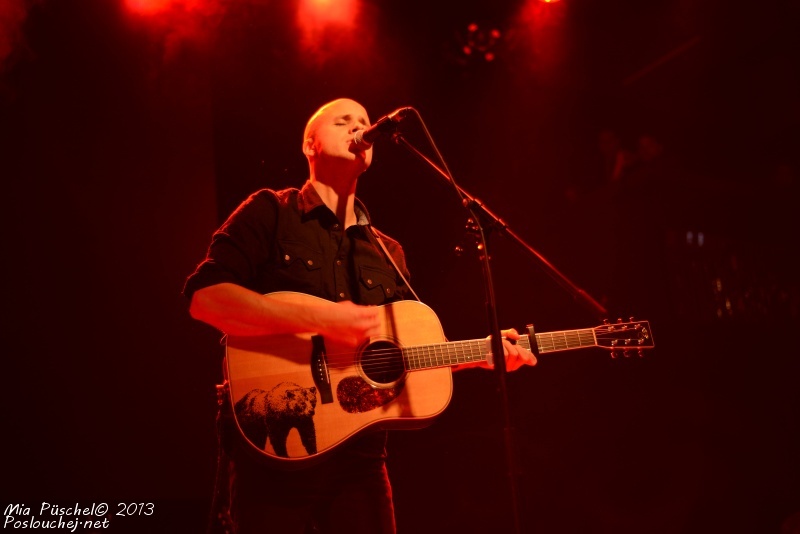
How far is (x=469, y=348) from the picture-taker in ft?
9.12

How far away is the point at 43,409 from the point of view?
3.12 m

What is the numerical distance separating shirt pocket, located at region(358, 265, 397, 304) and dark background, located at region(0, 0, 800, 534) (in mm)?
679

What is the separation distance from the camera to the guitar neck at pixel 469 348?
2.65 meters

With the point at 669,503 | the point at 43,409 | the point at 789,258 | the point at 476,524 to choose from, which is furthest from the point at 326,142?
the point at 789,258

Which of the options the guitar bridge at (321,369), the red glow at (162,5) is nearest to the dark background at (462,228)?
the red glow at (162,5)

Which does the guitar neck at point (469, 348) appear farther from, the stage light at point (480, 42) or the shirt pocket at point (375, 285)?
the stage light at point (480, 42)

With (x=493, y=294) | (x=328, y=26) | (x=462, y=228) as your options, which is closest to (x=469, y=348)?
(x=493, y=294)

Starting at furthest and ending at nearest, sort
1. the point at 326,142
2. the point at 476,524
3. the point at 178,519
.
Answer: the point at 476,524, the point at 178,519, the point at 326,142

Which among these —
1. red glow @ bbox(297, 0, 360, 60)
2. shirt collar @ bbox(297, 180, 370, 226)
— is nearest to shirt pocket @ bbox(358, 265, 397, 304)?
shirt collar @ bbox(297, 180, 370, 226)

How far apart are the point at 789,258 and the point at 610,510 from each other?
3132 mm

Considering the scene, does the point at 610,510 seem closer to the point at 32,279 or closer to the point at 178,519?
the point at 178,519

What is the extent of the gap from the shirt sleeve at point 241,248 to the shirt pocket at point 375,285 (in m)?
0.49

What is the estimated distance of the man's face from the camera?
3010 mm

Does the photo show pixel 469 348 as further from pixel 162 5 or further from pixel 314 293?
pixel 162 5
